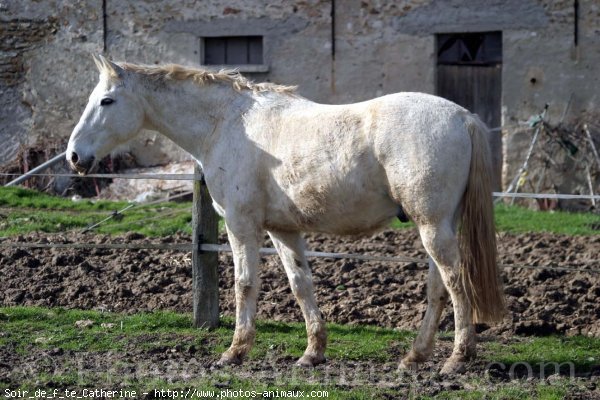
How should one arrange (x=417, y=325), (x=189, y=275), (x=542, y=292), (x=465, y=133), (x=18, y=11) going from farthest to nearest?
1. (x=18, y=11)
2. (x=189, y=275)
3. (x=542, y=292)
4. (x=417, y=325)
5. (x=465, y=133)

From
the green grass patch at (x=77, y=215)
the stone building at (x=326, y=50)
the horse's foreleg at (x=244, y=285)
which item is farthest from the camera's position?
the stone building at (x=326, y=50)

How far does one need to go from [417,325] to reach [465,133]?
198 centimetres

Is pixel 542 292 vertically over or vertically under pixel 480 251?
under

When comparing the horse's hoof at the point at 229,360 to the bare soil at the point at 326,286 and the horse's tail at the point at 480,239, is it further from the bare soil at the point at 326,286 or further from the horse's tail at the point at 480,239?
the horse's tail at the point at 480,239

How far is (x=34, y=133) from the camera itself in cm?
1653

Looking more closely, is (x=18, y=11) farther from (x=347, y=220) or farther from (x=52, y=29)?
(x=347, y=220)

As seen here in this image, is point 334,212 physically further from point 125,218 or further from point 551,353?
point 125,218

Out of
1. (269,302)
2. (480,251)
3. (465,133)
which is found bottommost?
(269,302)

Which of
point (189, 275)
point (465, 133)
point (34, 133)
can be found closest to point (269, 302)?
point (189, 275)

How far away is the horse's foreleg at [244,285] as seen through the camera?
6719 mm

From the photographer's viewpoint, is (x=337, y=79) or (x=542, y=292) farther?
(x=337, y=79)

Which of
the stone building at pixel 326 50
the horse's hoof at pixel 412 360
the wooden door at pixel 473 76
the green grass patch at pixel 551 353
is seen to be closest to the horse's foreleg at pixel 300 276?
the horse's hoof at pixel 412 360

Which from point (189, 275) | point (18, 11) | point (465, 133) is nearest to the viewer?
point (465, 133)

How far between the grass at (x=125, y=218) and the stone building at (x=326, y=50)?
7.15 feet
